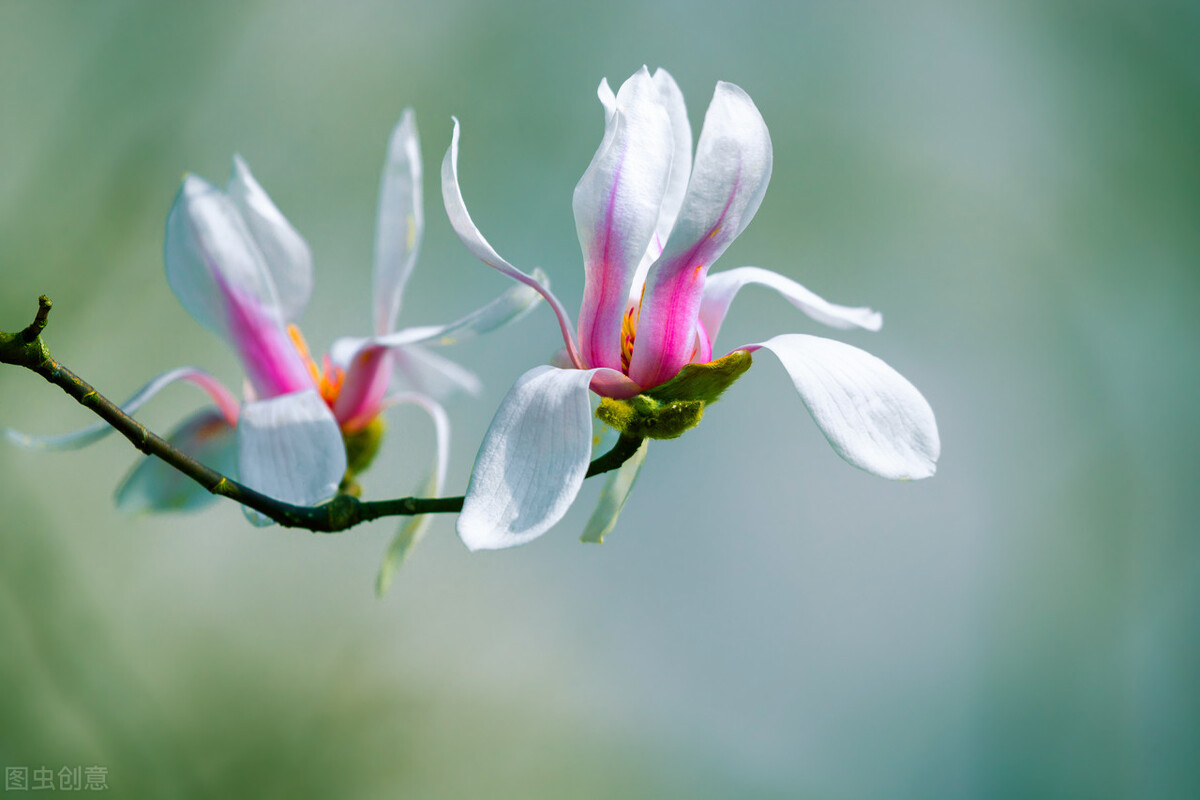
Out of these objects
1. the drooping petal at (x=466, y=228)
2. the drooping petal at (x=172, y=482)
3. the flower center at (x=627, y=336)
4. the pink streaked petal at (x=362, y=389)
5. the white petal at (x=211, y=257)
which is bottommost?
the drooping petal at (x=172, y=482)

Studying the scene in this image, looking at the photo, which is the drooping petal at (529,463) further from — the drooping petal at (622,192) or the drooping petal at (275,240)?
the drooping petal at (275,240)

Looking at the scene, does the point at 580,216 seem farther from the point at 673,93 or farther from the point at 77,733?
the point at 77,733

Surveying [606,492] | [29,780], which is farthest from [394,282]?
[29,780]

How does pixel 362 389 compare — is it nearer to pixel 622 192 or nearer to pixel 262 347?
pixel 262 347

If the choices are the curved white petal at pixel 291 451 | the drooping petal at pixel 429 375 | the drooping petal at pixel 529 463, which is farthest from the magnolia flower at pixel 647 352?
the drooping petal at pixel 429 375

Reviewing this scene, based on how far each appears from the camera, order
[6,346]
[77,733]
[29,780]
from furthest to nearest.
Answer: [77,733] → [29,780] → [6,346]

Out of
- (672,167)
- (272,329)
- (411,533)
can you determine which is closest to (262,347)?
(272,329)
